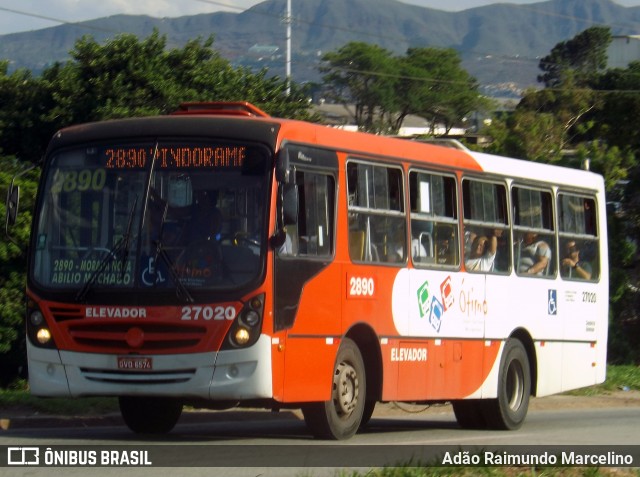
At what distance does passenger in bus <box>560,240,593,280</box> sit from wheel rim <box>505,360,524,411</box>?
164cm

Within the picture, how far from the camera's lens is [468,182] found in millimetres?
14359

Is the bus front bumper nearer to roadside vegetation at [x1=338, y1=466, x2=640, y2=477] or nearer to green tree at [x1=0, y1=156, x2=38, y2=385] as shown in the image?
roadside vegetation at [x1=338, y1=466, x2=640, y2=477]

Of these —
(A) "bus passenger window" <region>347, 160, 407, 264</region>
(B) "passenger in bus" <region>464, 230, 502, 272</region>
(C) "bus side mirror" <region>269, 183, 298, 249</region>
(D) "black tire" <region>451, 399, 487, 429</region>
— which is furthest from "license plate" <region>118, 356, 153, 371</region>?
(D) "black tire" <region>451, 399, 487, 429</region>

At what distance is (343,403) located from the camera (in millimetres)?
11898

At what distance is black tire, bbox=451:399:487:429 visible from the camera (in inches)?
584

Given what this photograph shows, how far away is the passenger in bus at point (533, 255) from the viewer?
15.3 metres

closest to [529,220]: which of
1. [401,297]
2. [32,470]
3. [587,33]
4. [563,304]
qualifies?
[563,304]

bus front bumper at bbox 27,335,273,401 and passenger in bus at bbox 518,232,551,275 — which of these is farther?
passenger in bus at bbox 518,232,551,275

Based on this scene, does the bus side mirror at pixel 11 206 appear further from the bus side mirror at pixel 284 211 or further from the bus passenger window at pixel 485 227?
the bus passenger window at pixel 485 227

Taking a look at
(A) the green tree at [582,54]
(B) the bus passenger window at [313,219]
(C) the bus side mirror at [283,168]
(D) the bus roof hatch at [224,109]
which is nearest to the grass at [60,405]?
(D) the bus roof hatch at [224,109]

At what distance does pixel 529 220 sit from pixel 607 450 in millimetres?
4378

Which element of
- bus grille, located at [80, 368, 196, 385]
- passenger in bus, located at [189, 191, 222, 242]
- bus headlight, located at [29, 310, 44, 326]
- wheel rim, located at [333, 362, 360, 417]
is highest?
passenger in bus, located at [189, 191, 222, 242]

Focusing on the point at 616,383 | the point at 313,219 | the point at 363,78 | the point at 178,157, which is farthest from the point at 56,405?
the point at 363,78

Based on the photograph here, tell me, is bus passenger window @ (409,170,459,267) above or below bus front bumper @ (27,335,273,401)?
above
